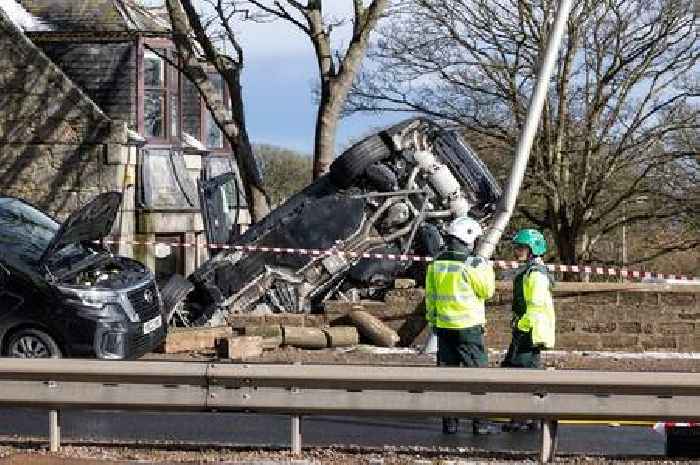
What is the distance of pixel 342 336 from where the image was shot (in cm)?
1540

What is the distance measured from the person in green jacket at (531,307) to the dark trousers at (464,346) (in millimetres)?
235

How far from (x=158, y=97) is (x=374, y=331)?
33.7 ft

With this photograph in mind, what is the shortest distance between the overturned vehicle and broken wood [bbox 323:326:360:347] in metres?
0.94

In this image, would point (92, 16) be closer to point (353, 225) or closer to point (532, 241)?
point (353, 225)

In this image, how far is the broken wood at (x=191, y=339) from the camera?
14.6 metres

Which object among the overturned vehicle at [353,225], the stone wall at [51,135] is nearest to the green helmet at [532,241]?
the overturned vehicle at [353,225]

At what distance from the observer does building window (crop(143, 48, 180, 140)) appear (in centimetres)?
2412

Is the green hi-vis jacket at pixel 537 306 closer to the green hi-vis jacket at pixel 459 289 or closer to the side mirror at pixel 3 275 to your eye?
the green hi-vis jacket at pixel 459 289

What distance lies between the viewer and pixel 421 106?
26.1m

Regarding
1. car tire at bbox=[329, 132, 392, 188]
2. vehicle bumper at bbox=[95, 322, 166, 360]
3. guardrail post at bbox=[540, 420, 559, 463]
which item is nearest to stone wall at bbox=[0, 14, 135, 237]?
car tire at bbox=[329, 132, 392, 188]

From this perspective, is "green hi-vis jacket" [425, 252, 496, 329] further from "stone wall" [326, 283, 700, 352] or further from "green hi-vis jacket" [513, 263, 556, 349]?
"stone wall" [326, 283, 700, 352]

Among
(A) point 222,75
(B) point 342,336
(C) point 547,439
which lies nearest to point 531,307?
(C) point 547,439

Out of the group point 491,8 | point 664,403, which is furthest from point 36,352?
point 491,8

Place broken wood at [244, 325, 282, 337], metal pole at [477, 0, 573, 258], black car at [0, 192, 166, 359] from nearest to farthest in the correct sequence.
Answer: black car at [0, 192, 166, 359], metal pole at [477, 0, 573, 258], broken wood at [244, 325, 282, 337]
